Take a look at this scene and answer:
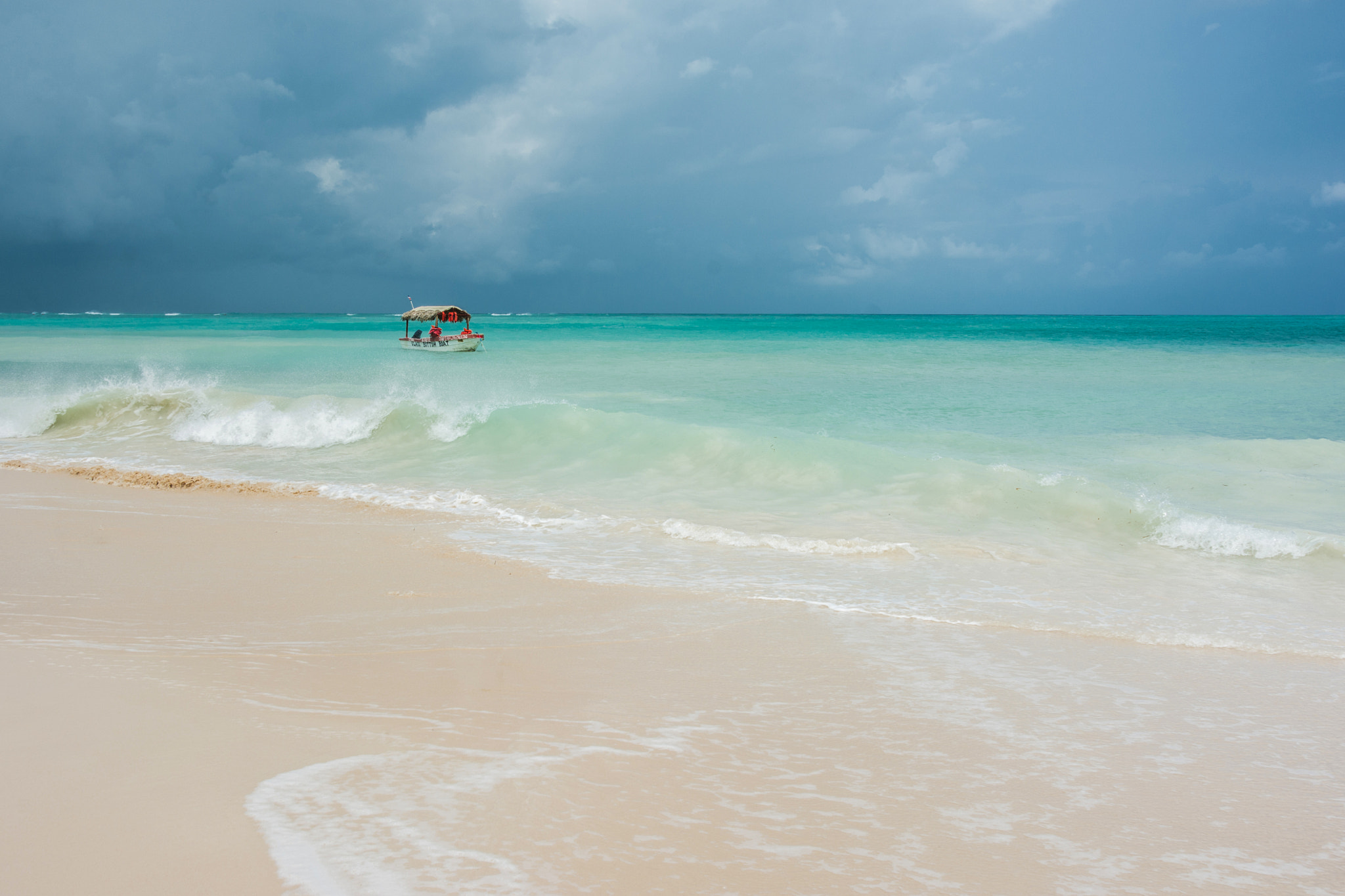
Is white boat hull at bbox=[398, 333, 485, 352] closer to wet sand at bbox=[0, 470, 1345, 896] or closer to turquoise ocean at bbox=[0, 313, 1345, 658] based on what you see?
turquoise ocean at bbox=[0, 313, 1345, 658]

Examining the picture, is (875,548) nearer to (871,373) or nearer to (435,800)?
(435,800)

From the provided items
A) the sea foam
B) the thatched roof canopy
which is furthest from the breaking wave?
the thatched roof canopy

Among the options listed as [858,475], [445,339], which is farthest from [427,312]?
[858,475]

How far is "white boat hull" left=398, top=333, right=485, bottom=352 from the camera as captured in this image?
46.3 metres

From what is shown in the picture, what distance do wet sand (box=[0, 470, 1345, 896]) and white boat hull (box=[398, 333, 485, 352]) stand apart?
4080 cm

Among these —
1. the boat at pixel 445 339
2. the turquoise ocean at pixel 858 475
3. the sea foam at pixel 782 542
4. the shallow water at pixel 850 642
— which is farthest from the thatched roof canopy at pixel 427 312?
the sea foam at pixel 782 542

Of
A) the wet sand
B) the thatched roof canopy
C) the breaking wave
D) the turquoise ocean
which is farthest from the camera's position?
the thatched roof canopy

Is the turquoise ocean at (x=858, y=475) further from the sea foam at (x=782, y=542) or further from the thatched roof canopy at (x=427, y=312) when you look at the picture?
the thatched roof canopy at (x=427, y=312)

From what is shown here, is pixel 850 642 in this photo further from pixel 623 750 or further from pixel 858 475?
pixel 858 475

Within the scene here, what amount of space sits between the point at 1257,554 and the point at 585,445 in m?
9.42

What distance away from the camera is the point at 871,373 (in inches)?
1186

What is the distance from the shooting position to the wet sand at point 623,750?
3.01 m

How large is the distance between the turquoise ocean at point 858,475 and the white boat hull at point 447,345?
17756 mm

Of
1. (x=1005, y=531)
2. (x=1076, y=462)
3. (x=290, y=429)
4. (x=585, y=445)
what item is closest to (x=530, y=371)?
(x=290, y=429)
